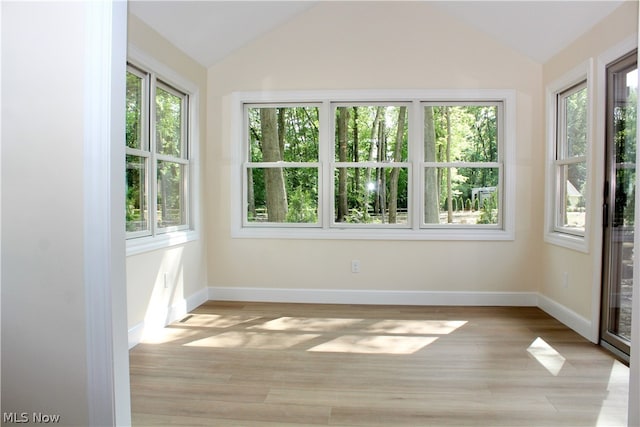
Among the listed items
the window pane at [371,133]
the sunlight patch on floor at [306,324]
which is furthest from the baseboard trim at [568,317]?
the window pane at [371,133]

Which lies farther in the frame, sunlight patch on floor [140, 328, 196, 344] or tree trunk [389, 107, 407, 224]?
tree trunk [389, 107, 407, 224]

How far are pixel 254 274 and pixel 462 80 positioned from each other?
9.51 feet

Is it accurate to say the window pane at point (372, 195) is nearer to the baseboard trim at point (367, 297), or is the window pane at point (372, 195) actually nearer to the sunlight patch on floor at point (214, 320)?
the baseboard trim at point (367, 297)

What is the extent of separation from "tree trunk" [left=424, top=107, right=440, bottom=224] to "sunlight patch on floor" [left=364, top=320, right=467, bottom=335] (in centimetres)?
113

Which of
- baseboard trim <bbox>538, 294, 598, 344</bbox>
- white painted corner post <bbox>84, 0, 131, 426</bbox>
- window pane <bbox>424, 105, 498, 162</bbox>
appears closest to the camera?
white painted corner post <bbox>84, 0, 131, 426</bbox>

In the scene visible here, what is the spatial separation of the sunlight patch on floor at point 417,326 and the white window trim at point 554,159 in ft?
3.76

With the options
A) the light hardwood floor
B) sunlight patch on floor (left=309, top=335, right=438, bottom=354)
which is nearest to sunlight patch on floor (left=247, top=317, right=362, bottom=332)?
the light hardwood floor

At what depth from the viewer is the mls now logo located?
1.59 m

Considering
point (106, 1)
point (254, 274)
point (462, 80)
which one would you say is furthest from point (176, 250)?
point (462, 80)

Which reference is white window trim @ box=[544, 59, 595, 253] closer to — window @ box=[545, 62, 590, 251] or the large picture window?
window @ box=[545, 62, 590, 251]

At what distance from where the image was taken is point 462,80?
4.20m

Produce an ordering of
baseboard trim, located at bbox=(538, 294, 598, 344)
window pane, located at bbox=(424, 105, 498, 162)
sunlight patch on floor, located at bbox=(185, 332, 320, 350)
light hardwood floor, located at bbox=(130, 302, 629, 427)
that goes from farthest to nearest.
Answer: window pane, located at bbox=(424, 105, 498, 162), baseboard trim, located at bbox=(538, 294, 598, 344), sunlight patch on floor, located at bbox=(185, 332, 320, 350), light hardwood floor, located at bbox=(130, 302, 629, 427)

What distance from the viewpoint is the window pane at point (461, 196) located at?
432cm

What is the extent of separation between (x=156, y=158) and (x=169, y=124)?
1.52 feet
